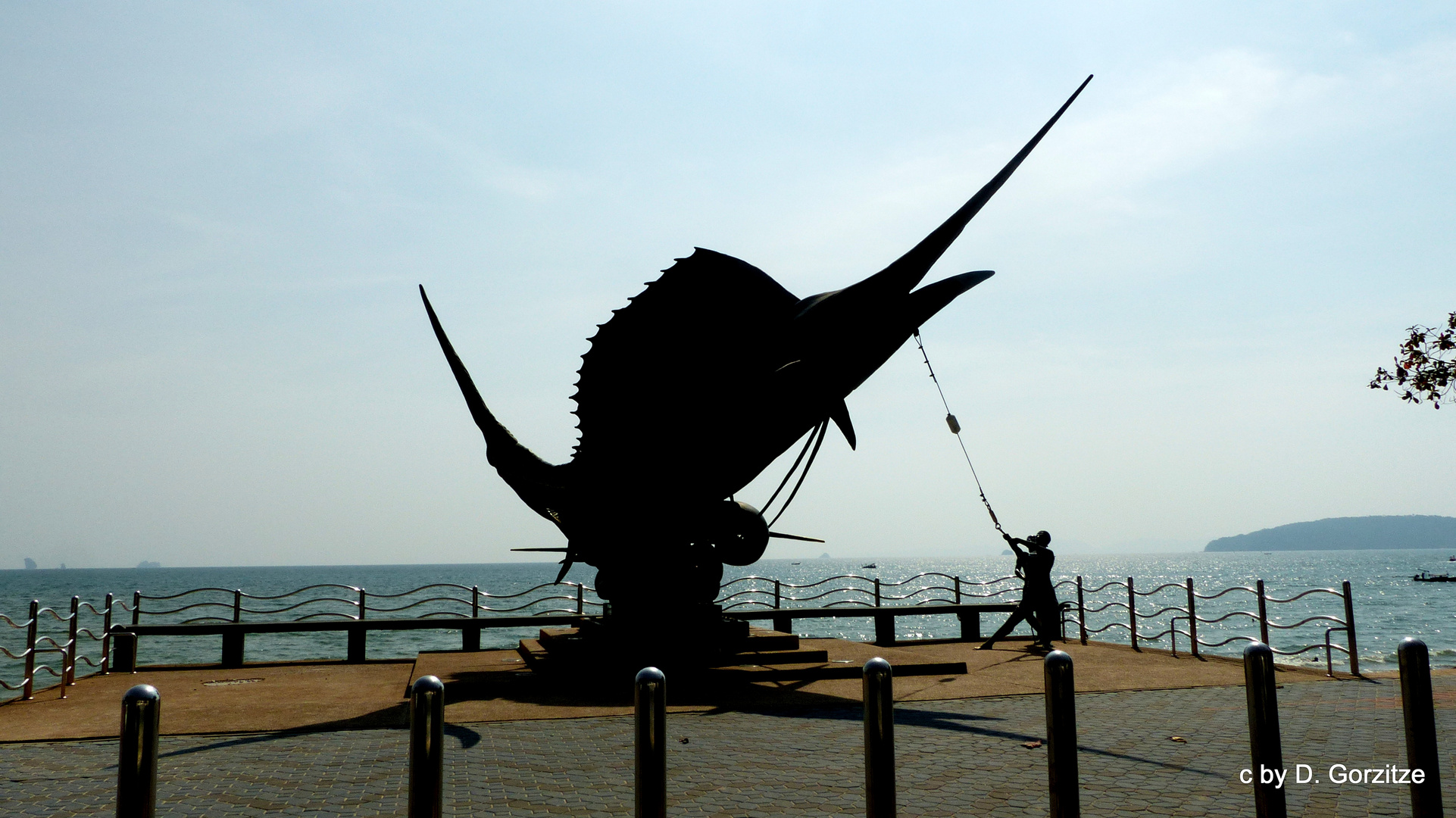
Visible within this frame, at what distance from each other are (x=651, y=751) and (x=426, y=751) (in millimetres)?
890

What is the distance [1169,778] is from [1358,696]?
4.76 meters

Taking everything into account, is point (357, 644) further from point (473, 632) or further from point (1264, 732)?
point (1264, 732)

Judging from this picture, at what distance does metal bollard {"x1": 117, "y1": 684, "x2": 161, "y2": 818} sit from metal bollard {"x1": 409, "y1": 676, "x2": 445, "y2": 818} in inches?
33.8

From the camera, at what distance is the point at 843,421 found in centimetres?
1263

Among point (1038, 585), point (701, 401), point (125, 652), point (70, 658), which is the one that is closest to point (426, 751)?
point (701, 401)

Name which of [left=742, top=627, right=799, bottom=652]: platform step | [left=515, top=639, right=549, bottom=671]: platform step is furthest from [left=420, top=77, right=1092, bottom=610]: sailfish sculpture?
[left=515, top=639, right=549, bottom=671]: platform step

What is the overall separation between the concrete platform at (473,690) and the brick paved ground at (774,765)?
66cm

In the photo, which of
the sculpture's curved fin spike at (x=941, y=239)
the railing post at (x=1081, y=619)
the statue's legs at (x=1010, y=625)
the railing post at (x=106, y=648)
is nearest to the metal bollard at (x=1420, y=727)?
the sculpture's curved fin spike at (x=941, y=239)

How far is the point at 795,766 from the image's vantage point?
22.7ft

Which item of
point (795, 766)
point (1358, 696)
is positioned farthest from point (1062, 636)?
point (795, 766)

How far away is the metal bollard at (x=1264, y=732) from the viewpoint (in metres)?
4.43

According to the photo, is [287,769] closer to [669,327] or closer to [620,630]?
[620,630]

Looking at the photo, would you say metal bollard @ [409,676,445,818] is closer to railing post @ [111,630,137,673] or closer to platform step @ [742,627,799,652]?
platform step @ [742,627,799,652]

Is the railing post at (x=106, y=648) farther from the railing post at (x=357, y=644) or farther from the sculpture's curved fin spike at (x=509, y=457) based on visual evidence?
the sculpture's curved fin spike at (x=509, y=457)
